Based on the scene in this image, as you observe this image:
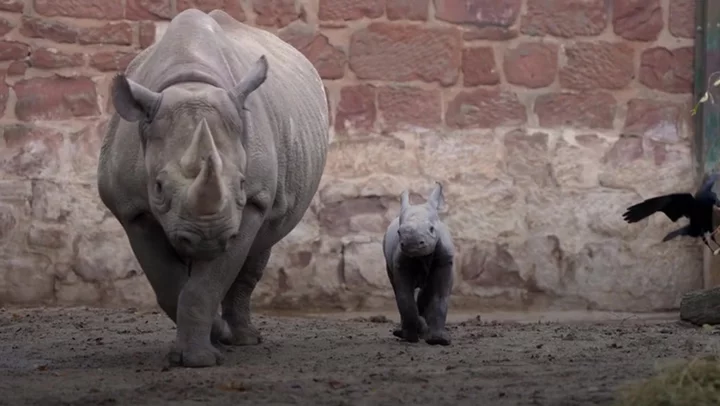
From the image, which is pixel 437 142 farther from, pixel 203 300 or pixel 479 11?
pixel 203 300

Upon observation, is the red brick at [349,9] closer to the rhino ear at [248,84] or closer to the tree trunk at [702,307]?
the tree trunk at [702,307]

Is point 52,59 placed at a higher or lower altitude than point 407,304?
higher

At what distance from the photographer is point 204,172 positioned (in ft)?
17.2

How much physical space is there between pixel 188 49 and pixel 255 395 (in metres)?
1.80

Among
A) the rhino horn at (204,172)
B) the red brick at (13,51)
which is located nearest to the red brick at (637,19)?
the red brick at (13,51)

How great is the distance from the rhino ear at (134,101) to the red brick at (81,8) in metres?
3.48

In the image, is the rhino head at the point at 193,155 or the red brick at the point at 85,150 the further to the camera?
the red brick at the point at 85,150

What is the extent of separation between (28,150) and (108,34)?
870mm

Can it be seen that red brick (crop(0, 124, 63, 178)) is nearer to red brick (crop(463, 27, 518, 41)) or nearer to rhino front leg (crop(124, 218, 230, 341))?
red brick (crop(463, 27, 518, 41))

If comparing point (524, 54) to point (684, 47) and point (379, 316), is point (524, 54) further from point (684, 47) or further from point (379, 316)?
point (379, 316)

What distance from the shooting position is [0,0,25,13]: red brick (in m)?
8.94

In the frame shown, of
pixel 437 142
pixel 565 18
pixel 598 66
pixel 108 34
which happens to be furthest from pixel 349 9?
pixel 598 66

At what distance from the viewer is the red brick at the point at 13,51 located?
8945mm

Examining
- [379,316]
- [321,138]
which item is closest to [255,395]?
[321,138]
